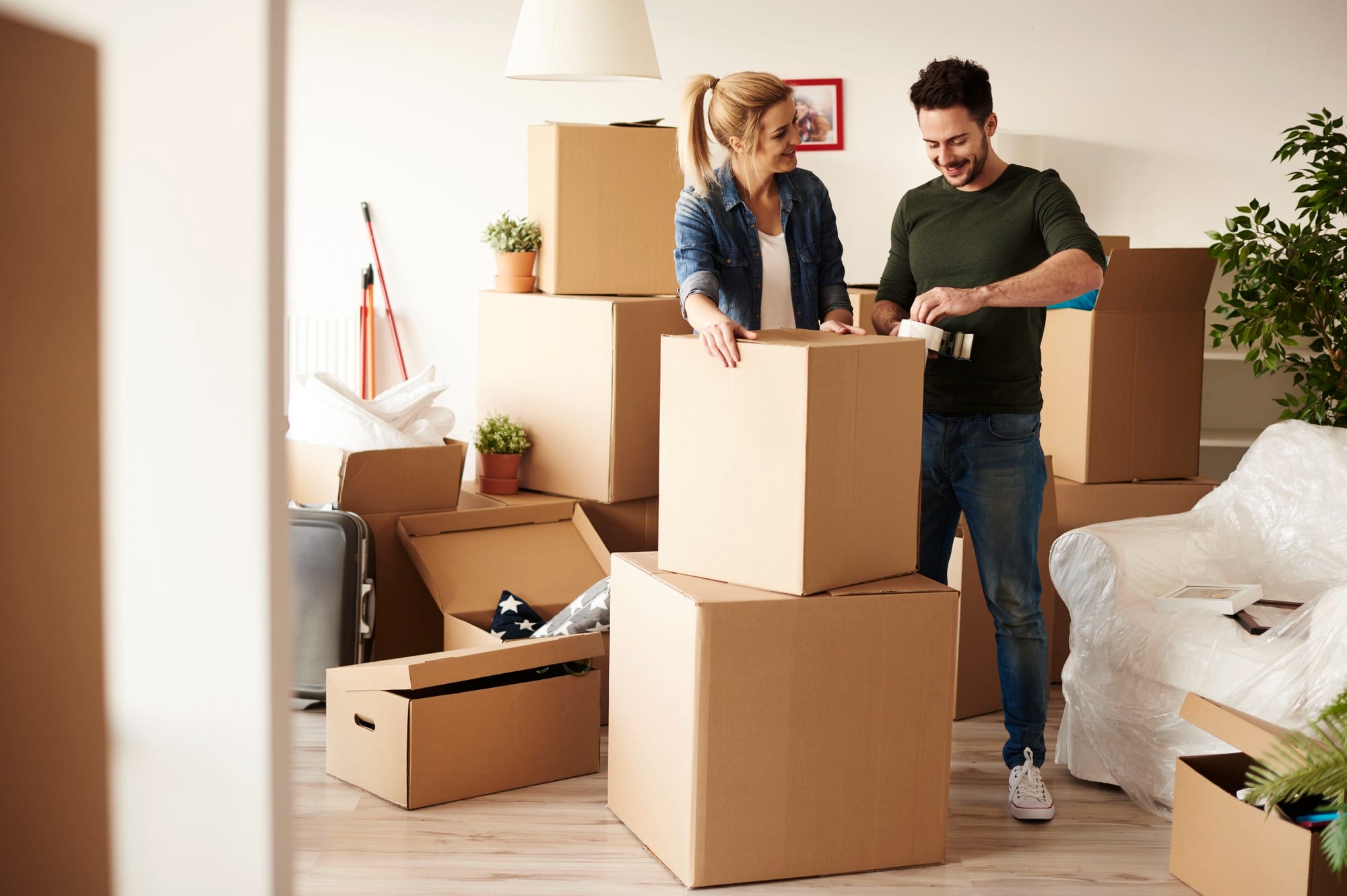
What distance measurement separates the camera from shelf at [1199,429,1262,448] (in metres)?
3.58

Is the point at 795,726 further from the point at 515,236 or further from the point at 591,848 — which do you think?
the point at 515,236

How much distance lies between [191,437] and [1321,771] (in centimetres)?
137

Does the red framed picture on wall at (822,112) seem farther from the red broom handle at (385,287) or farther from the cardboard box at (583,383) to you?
the red broom handle at (385,287)

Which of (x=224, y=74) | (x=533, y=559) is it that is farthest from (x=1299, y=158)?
(x=224, y=74)

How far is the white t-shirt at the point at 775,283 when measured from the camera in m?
2.11

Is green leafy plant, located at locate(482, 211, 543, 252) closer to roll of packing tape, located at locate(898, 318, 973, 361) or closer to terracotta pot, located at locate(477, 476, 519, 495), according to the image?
Result: terracotta pot, located at locate(477, 476, 519, 495)

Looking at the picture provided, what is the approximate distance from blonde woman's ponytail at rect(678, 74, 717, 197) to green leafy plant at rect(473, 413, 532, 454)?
46.0 inches

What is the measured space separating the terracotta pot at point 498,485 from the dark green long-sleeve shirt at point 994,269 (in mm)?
1267

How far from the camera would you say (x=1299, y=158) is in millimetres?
3922

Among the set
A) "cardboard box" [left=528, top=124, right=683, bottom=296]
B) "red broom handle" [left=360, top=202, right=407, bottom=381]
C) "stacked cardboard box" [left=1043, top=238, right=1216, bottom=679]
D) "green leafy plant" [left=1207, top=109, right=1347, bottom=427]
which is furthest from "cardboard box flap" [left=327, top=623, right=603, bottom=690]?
"red broom handle" [left=360, top=202, right=407, bottom=381]

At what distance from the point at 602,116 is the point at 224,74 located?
3358 mm

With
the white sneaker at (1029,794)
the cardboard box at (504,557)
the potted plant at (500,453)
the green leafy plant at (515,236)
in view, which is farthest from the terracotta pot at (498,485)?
the white sneaker at (1029,794)

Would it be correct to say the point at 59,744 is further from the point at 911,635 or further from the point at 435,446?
the point at 435,446

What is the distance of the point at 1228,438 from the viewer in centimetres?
365
